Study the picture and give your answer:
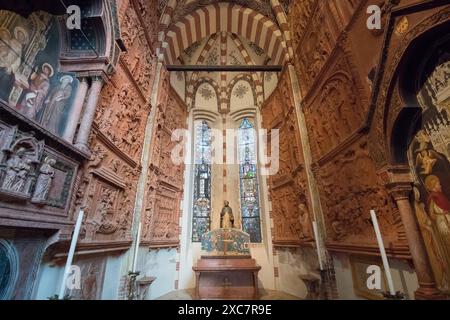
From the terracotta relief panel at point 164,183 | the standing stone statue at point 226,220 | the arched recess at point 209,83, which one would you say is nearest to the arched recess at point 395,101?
the terracotta relief panel at point 164,183

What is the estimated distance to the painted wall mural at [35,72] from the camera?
262 centimetres

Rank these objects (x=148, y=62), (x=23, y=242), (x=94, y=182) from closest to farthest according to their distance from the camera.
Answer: (x=23, y=242)
(x=94, y=182)
(x=148, y=62)

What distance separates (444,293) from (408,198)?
114 centimetres

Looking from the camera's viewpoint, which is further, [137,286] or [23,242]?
[137,286]

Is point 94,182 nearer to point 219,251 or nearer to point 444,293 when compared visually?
point 219,251

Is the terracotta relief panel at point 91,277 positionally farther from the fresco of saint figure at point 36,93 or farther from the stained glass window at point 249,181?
the stained glass window at point 249,181

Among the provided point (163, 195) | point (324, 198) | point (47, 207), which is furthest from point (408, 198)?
point (163, 195)

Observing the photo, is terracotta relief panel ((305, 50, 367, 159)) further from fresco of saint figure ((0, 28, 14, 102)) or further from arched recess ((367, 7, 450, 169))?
fresco of saint figure ((0, 28, 14, 102))

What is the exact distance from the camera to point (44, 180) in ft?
8.43

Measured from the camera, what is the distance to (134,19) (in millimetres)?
5559

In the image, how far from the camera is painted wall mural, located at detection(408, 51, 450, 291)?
2.40 meters

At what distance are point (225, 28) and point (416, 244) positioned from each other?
1084cm

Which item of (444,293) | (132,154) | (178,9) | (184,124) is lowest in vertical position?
(444,293)

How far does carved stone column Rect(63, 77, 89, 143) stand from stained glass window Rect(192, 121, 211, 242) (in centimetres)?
663
